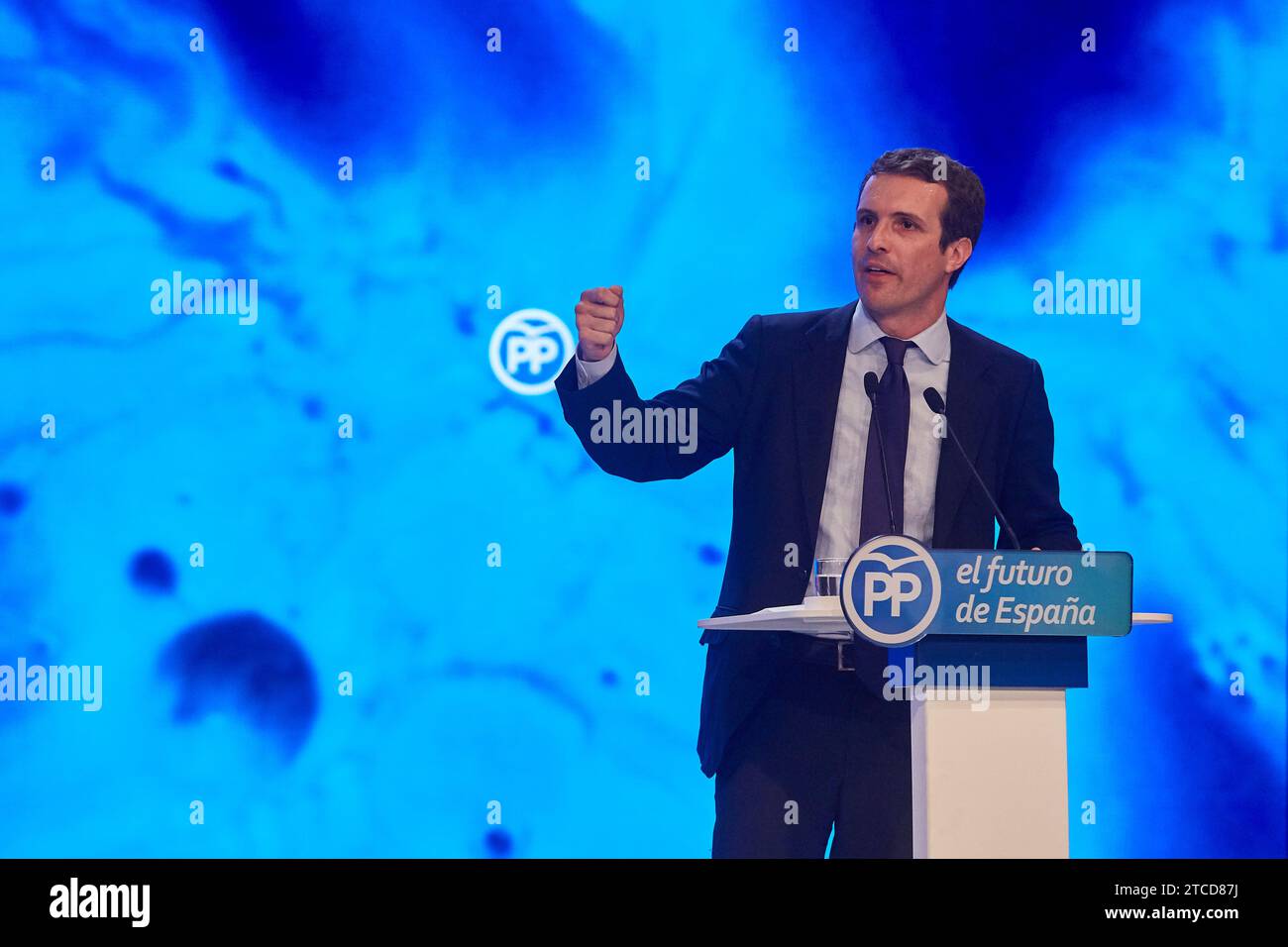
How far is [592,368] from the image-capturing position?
3969 millimetres

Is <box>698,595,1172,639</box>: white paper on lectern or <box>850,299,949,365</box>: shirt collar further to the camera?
<box>850,299,949,365</box>: shirt collar

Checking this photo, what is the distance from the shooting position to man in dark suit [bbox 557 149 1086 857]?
3.62 meters

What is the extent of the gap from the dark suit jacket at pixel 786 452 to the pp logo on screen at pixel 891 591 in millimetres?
918

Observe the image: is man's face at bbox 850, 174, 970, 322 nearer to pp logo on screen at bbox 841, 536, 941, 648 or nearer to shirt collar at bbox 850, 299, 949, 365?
shirt collar at bbox 850, 299, 949, 365

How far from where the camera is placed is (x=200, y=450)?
14.4 feet

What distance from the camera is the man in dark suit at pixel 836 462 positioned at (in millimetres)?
3619

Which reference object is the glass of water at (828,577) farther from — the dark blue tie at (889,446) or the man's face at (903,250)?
→ the man's face at (903,250)

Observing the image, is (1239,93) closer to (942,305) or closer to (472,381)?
(942,305)

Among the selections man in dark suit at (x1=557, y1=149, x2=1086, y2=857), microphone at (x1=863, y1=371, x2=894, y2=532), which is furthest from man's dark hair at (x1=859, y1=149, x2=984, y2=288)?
microphone at (x1=863, y1=371, x2=894, y2=532)

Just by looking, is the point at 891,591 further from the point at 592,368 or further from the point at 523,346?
the point at 523,346

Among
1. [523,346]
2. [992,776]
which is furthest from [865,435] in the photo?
[992,776]

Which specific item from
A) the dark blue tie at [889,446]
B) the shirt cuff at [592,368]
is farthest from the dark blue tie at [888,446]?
the shirt cuff at [592,368]

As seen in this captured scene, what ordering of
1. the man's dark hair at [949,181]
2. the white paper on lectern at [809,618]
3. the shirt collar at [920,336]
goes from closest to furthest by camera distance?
the white paper on lectern at [809,618]
the shirt collar at [920,336]
the man's dark hair at [949,181]
